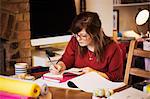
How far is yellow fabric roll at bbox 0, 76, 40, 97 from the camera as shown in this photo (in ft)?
3.63

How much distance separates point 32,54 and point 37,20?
1.18ft

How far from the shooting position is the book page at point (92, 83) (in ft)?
5.39

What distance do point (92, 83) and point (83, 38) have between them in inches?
22.8

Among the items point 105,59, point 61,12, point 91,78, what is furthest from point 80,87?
point 61,12

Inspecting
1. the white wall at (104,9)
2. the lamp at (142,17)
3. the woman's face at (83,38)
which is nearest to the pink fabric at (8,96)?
the woman's face at (83,38)

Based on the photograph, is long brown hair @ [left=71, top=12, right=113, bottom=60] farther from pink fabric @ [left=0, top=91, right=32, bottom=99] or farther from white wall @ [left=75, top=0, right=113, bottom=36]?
white wall @ [left=75, top=0, right=113, bottom=36]

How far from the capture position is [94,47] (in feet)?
7.36

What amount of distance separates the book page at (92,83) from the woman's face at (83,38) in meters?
0.46

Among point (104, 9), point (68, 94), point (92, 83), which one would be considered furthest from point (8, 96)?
point (104, 9)

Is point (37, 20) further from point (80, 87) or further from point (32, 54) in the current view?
point (80, 87)

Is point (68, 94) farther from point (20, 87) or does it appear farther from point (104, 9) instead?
point (104, 9)

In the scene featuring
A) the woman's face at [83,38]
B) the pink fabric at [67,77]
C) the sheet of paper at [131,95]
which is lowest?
the pink fabric at [67,77]

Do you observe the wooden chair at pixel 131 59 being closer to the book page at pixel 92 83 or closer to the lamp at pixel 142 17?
the book page at pixel 92 83

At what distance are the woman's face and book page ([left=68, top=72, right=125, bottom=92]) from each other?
0.46 metres
